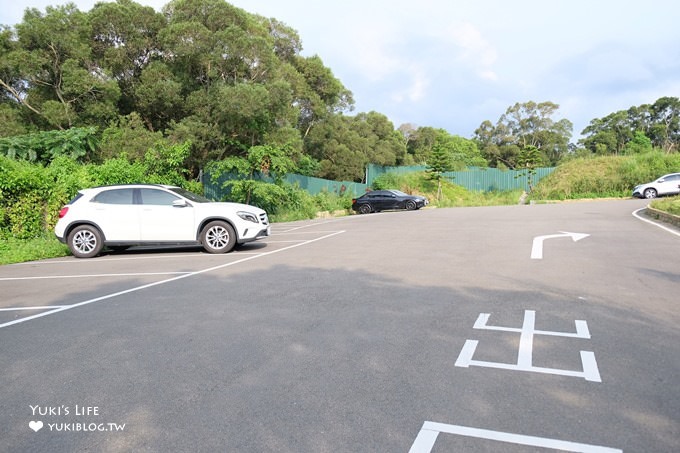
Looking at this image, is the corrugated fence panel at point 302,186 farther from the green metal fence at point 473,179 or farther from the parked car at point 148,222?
the parked car at point 148,222

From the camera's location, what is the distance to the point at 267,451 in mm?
2600

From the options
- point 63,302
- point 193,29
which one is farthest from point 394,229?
point 193,29

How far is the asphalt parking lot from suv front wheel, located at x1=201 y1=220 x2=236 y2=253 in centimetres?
265

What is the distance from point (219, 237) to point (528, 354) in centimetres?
808

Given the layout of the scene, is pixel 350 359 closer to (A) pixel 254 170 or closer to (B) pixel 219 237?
(B) pixel 219 237

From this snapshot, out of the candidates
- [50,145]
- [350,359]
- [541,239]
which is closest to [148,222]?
[350,359]

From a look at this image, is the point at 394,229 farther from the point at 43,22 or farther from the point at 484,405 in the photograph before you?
the point at 43,22

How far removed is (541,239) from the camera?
11.0 metres

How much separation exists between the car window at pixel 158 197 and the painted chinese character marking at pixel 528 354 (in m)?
8.03

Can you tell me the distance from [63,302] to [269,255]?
433cm

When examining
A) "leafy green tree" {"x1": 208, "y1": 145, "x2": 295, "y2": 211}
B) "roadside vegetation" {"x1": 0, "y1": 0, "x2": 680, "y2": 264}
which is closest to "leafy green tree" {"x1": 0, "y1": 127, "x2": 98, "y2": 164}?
"roadside vegetation" {"x1": 0, "y1": 0, "x2": 680, "y2": 264}

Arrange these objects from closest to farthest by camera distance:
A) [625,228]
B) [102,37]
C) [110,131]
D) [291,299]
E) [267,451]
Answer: [267,451], [291,299], [625,228], [110,131], [102,37]

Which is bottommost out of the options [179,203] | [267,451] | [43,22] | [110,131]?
[267,451]

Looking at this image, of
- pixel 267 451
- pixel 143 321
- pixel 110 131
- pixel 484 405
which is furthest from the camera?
pixel 110 131
